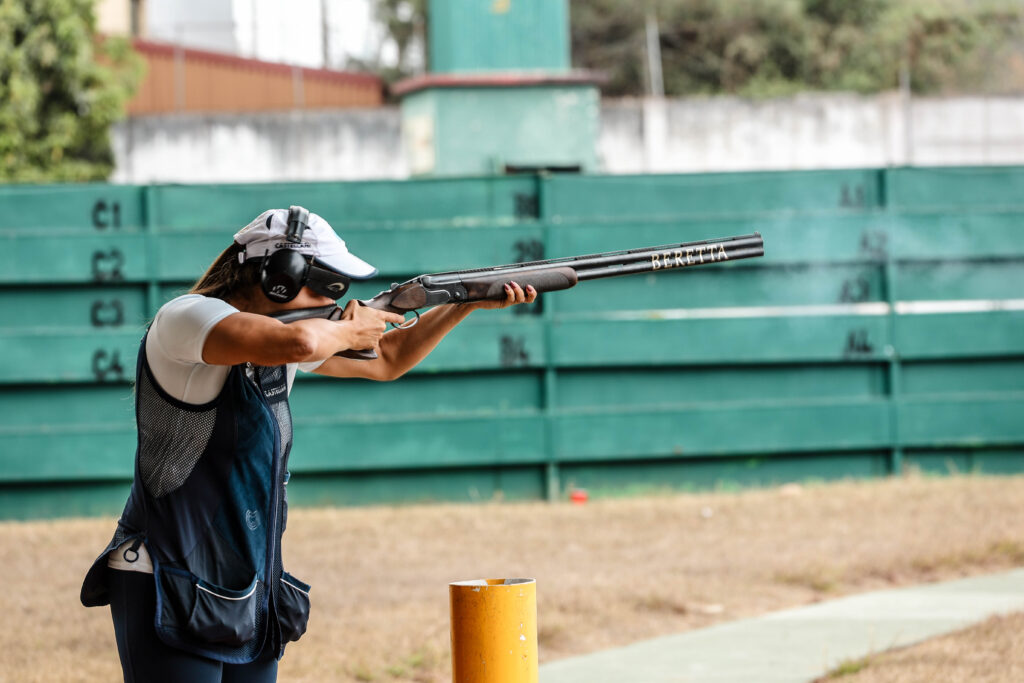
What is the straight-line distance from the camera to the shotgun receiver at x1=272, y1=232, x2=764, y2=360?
12.7 feet

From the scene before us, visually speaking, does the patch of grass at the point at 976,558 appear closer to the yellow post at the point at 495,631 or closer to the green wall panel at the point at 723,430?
the green wall panel at the point at 723,430

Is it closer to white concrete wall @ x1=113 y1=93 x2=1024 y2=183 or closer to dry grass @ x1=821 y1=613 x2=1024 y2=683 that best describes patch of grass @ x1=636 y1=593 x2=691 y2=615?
dry grass @ x1=821 y1=613 x2=1024 y2=683

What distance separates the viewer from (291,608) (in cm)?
338

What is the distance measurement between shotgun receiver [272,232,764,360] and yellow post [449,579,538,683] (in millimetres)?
795

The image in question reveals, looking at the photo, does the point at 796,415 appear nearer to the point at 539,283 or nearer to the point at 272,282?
the point at 539,283

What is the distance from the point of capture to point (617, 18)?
26.8 m

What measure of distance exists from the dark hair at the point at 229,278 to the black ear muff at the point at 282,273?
88 mm

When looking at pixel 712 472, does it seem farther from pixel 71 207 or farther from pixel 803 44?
pixel 803 44

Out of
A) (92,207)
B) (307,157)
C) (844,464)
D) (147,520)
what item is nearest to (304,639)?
(147,520)

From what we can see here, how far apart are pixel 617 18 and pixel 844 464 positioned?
18.8 m

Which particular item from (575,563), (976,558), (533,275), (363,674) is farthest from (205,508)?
(976,558)

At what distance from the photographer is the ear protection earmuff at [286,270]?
3.22m

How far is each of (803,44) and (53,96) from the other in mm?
15114

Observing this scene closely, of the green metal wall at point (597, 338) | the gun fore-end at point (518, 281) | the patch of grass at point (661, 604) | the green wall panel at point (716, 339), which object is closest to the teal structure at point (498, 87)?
the green metal wall at point (597, 338)
